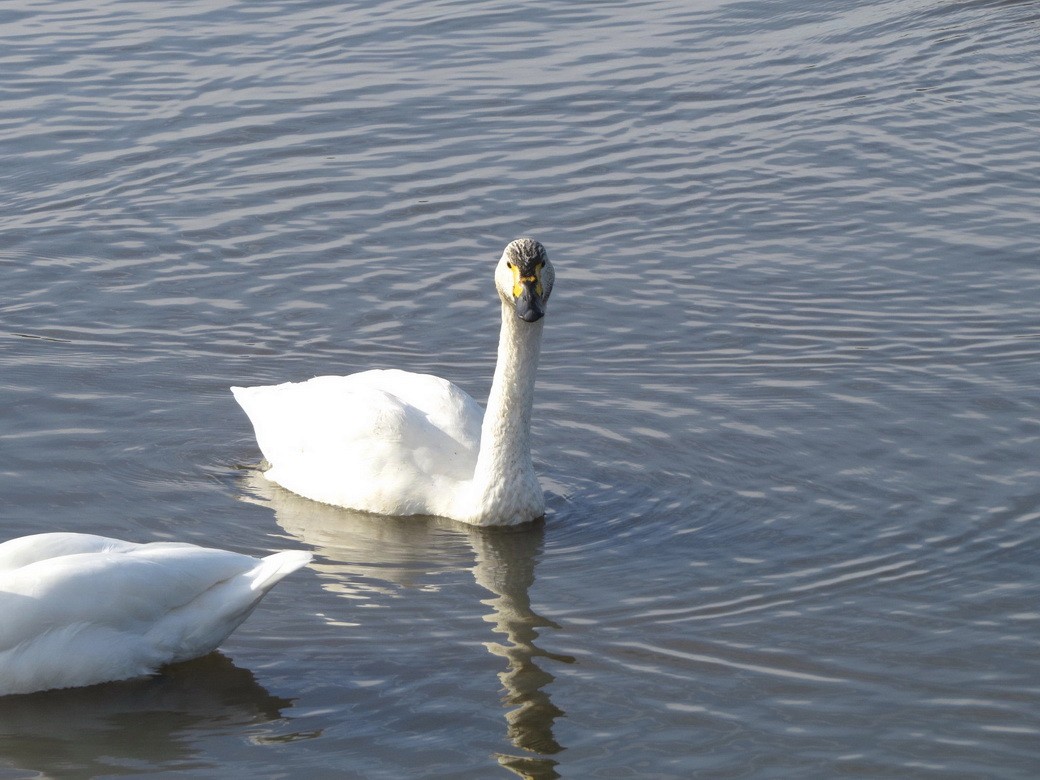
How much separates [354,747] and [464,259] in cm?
661

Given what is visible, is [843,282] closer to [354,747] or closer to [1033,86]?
[1033,86]

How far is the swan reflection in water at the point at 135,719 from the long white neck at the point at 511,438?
2.12 metres

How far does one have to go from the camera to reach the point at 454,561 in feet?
30.2

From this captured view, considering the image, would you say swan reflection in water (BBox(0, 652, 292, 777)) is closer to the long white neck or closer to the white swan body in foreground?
the white swan body in foreground

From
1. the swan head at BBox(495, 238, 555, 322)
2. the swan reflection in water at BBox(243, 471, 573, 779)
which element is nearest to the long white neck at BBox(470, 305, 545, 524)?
the swan reflection in water at BBox(243, 471, 573, 779)

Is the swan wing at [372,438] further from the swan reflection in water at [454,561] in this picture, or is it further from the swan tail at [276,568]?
the swan tail at [276,568]

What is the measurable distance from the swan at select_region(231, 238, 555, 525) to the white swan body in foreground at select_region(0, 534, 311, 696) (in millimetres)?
2171

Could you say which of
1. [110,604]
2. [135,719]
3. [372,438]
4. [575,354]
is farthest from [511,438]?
[135,719]

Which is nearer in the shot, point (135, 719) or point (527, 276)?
point (135, 719)

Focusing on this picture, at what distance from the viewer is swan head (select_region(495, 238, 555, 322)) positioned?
9219mm

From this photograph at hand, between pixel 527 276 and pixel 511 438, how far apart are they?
0.95 m

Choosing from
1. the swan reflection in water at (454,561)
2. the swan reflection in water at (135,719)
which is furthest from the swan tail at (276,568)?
the swan reflection in water at (454,561)

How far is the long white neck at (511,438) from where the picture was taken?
9570 mm

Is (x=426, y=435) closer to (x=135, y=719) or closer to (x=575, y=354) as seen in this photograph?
(x=575, y=354)
